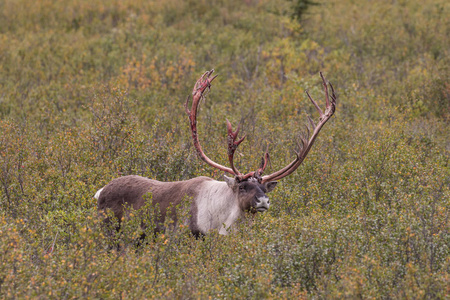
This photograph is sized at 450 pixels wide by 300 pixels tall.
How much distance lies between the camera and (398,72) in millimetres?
19406

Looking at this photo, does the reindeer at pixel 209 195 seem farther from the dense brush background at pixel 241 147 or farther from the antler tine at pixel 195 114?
the dense brush background at pixel 241 147

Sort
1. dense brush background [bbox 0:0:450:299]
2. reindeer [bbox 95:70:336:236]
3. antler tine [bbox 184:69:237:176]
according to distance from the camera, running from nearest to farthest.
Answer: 1. dense brush background [bbox 0:0:450:299]
2. reindeer [bbox 95:70:336:236]
3. antler tine [bbox 184:69:237:176]

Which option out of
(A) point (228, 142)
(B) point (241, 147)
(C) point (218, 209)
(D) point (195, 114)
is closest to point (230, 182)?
(C) point (218, 209)

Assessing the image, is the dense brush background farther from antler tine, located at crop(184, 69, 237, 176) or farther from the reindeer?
antler tine, located at crop(184, 69, 237, 176)

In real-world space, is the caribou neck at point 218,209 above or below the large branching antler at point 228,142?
below

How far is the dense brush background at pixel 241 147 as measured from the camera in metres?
6.38

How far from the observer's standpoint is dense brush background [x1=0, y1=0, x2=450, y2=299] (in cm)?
638

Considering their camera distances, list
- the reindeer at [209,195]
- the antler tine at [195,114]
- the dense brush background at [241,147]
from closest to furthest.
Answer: the dense brush background at [241,147]
the reindeer at [209,195]
the antler tine at [195,114]

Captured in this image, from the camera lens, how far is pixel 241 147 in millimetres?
11297

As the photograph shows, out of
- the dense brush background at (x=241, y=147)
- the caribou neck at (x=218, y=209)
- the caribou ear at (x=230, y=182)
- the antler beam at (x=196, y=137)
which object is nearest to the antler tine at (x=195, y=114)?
the antler beam at (x=196, y=137)

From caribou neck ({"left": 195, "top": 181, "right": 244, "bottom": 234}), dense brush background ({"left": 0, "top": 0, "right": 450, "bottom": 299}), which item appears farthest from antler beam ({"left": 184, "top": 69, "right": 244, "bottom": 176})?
dense brush background ({"left": 0, "top": 0, "right": 450, "bottom": 299})

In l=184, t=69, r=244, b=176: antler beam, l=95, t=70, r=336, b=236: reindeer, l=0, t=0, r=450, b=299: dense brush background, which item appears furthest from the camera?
l=184, t=69, r=244, b=176: antler beam

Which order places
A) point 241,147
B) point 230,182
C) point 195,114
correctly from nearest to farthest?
point 230,182
point 195,114
point 241,147

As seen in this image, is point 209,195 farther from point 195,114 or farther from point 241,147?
point 241,147
